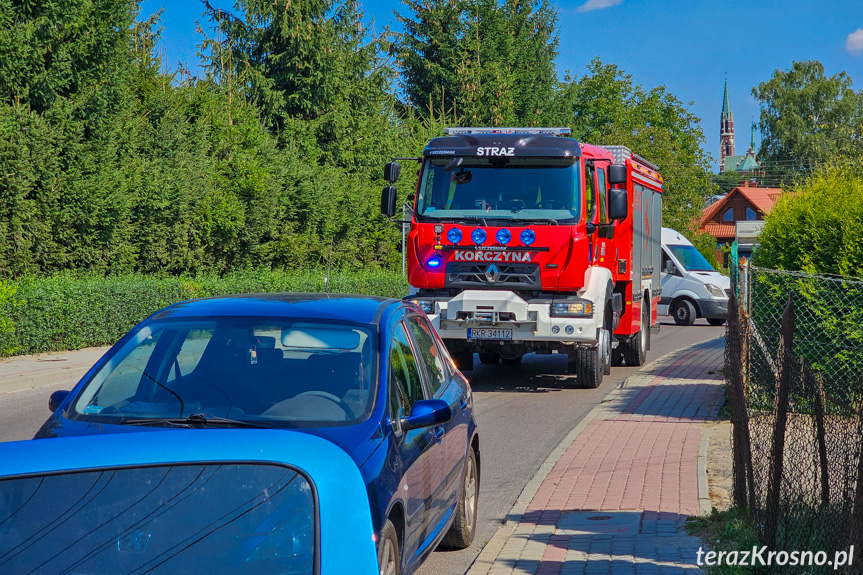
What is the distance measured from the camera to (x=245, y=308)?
477cm

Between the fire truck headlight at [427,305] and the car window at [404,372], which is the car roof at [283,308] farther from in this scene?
the fire truck headlight at [427,305]

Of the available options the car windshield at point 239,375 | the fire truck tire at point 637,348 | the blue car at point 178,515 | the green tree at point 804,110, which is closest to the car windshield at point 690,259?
the fire truck tire at point 637,348

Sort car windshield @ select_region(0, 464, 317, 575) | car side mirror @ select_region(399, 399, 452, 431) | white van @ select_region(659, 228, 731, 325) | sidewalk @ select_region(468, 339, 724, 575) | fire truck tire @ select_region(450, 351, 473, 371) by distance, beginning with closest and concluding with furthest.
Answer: car windshield @ select_region(0, 464, 317, 575) < car side mirror @ select_region(399, 399, 452, 431) < sidewalk @ select_region(468, 339, 724, 575) < fire truck tire @ select_region(450, 351, 473, 371) < white van @ select_region(659, 228, 731, 325)

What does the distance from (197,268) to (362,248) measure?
11.3m

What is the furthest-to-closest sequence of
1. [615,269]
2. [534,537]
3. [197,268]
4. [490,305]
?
[197,268] → [615,269] → [490,305] → [534,537]

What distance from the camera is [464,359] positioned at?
593 inches

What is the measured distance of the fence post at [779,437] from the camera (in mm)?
4469

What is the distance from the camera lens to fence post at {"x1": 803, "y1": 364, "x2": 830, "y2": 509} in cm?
413

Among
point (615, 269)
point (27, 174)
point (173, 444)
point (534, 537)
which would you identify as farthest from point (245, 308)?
point (27, 174)

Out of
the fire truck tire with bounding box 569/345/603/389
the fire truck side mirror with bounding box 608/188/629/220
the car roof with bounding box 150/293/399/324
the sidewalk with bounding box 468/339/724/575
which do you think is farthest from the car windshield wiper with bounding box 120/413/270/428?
the fire truck side mirror with bounding box 608/188/629/220

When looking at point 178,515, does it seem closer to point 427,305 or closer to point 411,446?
point 411,446

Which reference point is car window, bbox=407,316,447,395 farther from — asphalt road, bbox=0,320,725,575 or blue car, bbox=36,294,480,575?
asphalt road, bbox=0,320,725,575

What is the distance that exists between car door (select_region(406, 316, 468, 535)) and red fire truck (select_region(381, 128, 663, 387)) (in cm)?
727

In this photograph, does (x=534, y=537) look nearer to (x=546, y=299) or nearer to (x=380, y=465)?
(x=380, y=465)
